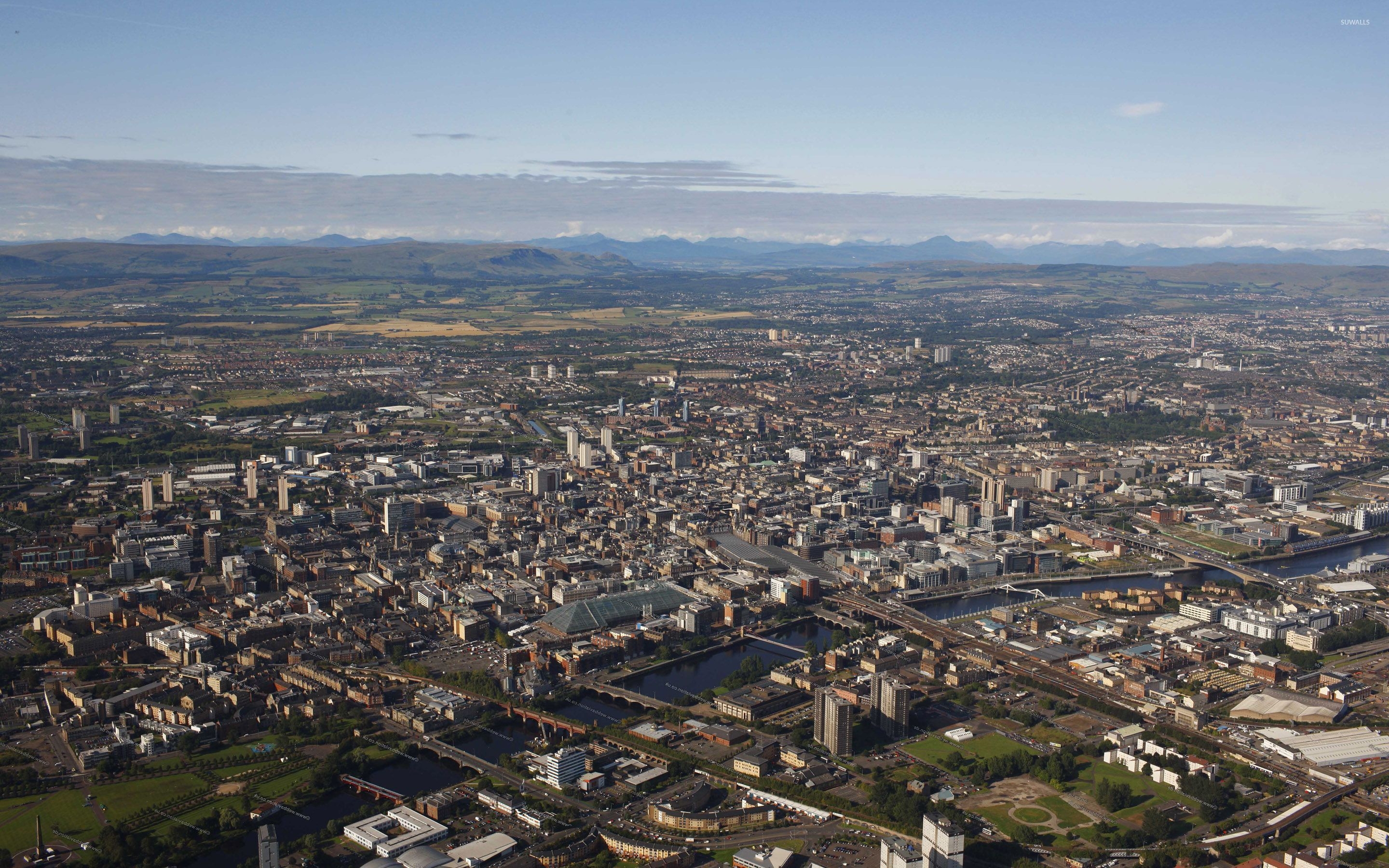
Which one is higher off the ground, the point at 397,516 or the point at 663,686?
the point at 397,516

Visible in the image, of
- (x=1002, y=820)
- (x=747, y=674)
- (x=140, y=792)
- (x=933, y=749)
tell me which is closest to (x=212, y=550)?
(x=140, y=792)

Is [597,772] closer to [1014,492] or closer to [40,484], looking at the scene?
[1014,492]

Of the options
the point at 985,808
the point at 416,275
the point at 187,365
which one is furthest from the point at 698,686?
the point at 416,275

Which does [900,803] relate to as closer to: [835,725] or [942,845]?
[942,845]

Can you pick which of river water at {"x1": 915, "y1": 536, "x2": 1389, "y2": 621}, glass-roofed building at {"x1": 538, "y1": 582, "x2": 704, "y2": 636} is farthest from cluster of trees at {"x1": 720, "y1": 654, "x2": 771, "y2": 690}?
river water at {"x1": 915, "y1": 536, "x2": 1389, "y2": 621}

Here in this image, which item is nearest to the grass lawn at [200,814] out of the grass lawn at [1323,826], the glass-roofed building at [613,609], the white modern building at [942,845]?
the glass-roofed building at [613,609]

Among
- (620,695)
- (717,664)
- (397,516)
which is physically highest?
(397,516)

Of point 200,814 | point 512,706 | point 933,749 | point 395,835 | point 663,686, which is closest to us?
point 395,835

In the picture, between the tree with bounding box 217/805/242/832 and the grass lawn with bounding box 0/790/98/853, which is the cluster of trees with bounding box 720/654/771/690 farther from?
the grass lawn with bounding box 0/790/98/853
